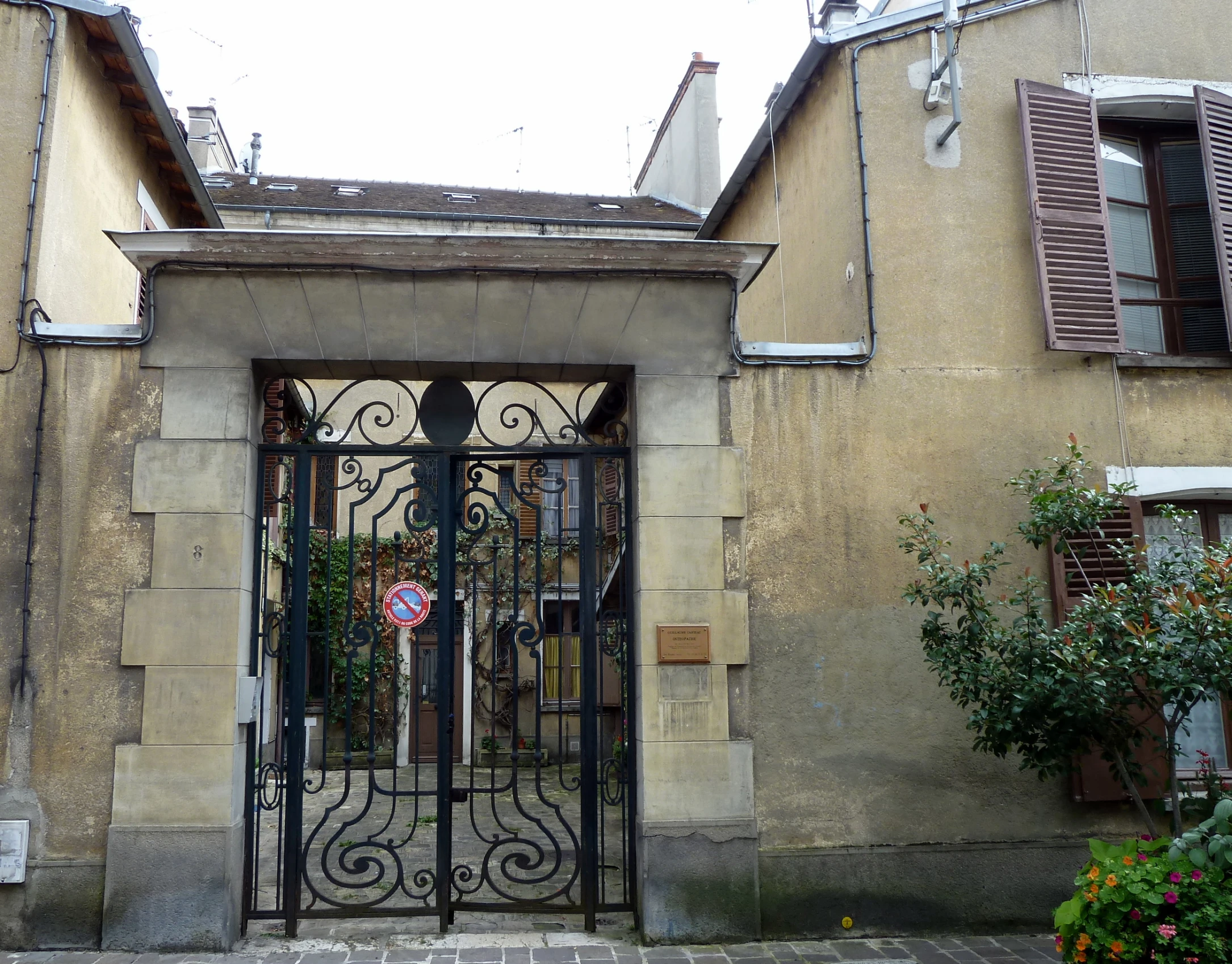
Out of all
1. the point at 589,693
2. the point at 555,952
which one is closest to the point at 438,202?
the point at 589,693

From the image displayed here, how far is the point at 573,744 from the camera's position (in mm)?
16062

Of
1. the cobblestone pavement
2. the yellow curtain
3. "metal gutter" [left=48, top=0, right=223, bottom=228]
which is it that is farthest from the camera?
the yellow curtain

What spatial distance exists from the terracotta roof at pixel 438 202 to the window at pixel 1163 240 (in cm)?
1039

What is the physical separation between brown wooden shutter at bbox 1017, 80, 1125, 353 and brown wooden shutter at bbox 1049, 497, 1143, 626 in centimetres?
107

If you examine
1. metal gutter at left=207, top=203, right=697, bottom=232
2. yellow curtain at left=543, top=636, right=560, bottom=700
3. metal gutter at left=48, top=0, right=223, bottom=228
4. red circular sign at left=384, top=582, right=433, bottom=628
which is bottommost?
yellow curtain at left=543, top=636, right=560, bottom=700

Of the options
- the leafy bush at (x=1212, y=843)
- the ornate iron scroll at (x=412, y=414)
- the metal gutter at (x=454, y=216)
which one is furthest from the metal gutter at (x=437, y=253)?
the metal gutter at (x=454, y=216)

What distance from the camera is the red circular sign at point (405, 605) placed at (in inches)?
251

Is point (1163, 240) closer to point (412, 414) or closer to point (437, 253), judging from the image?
point (437, 253)

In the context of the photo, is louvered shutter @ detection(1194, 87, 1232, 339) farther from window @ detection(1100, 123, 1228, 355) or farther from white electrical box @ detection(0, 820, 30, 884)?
white electrical box @ detection(0, 820, 30, 884)

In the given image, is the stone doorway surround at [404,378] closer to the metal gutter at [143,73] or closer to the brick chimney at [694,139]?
the metal gutter at [143,73]

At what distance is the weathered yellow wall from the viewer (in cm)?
601

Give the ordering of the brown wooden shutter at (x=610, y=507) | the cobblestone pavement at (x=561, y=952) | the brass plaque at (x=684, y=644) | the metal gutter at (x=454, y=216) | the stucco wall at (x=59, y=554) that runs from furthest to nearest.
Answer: the metal gutter at (x=454, y=216) < the brown wooden shutter at (x=610, y=507) < the brass plaque at (x=684, y=644) < the stucco wall at (x=59, y=554) < the cobblestone pavement at (x=561, y=952)

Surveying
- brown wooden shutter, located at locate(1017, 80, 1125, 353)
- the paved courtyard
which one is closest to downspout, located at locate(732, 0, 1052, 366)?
brown wooden shutter, located at locate(1017, 80, 1125, 353)

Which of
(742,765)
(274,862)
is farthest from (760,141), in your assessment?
(274,862)
